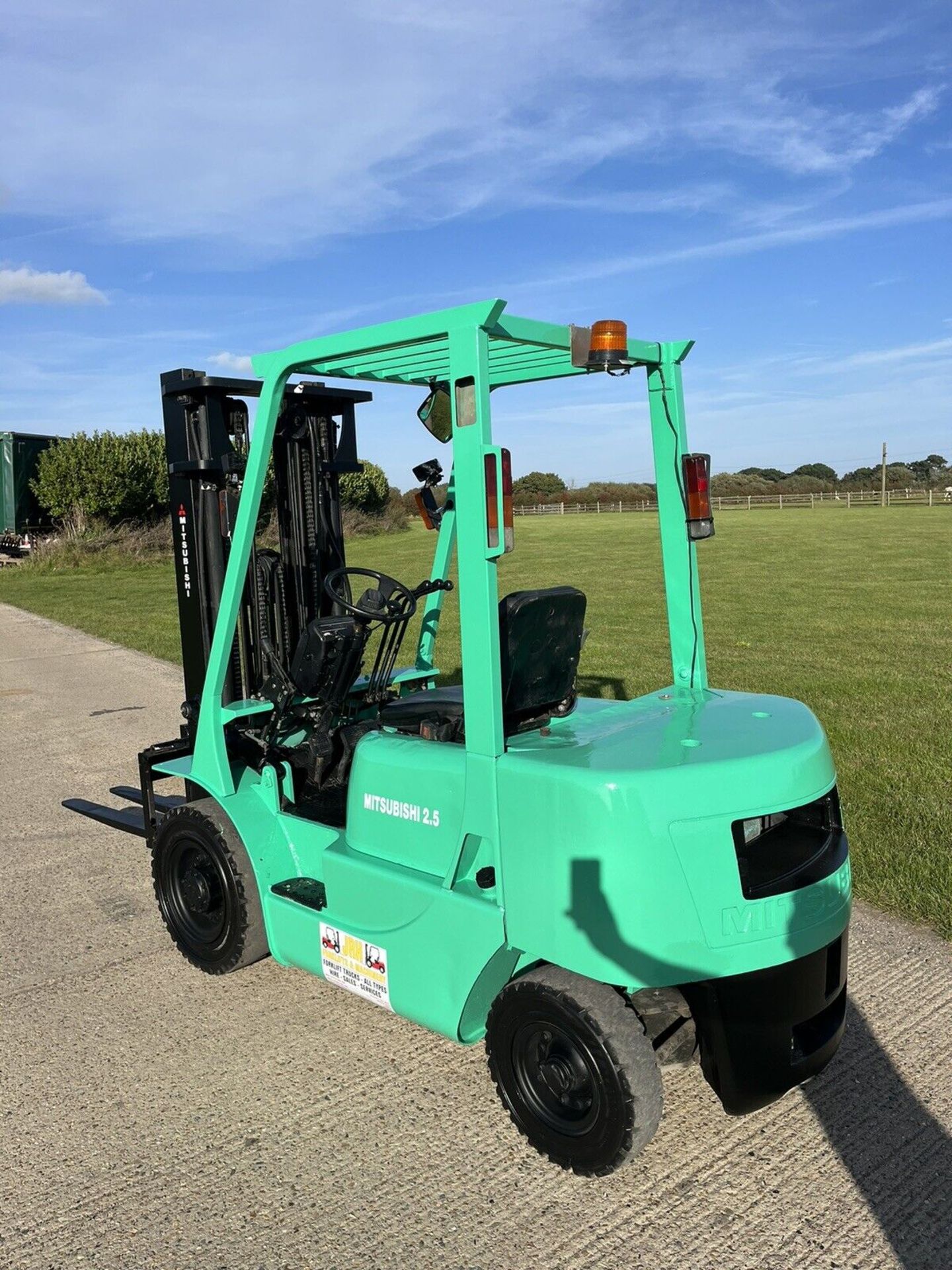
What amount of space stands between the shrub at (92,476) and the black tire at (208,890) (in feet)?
83.0

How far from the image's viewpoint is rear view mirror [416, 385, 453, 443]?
3939mm

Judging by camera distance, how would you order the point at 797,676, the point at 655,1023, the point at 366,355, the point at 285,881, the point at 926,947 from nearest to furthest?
the point at 655,1023, the point at 366,355, the point at 285,881, the point at 926,947, the point at 797,676

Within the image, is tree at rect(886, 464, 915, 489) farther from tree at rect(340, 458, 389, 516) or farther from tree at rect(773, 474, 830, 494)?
tree at rect(340, 458, 389, 516)

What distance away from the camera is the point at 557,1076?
2.98 m

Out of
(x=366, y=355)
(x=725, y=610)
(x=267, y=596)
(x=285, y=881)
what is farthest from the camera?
(x=725, y=610)

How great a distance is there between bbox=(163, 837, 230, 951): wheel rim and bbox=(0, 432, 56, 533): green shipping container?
27.0m

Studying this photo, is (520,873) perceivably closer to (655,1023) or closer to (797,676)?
(655,1023)

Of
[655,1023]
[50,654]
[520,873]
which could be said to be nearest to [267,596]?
[520,873]

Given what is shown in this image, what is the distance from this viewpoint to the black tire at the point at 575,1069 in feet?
9.26

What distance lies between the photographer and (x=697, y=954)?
2.79 m

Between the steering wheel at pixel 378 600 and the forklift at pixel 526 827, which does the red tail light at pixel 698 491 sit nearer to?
the forklift at pixel 526 827

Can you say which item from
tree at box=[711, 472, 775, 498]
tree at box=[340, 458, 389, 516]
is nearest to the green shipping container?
tree at box=[340, 458, 389, 516]

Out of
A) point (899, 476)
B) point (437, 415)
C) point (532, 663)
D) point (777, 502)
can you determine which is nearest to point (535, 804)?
point (532, 663)

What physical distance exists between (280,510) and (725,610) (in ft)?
40.9
